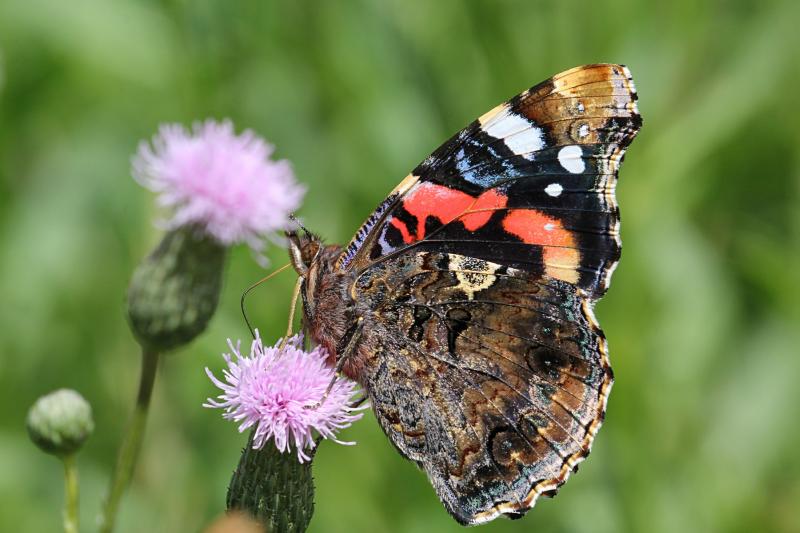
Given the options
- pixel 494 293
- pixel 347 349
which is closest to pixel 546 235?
pixel 494 293

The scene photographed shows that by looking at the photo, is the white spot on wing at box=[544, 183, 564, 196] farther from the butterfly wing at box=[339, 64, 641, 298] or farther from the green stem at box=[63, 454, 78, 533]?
the green stem at box=[63, 454, 78, 533]

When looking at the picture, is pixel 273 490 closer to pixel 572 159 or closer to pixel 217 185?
pixel 217 185

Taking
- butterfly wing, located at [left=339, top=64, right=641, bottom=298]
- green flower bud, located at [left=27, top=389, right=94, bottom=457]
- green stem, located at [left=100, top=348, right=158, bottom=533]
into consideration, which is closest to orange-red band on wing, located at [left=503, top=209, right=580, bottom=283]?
butterfly wing, located at [left=339, top=64, right=641, bottom=298]

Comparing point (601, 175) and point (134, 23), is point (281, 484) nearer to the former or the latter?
point (601, 175)

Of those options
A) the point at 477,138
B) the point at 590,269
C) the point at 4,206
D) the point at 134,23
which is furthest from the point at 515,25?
the point at 4,206

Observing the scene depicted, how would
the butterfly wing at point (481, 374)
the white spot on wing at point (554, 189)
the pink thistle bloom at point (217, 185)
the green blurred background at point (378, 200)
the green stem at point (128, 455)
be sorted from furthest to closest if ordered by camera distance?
the green blurred background at point (378, 200) → the white spot on wing at point (554, 189) → the butterfly wing at point (481, 374) → the pink thistle bloom at point (217, 185) → the green stem at point (128, 455)

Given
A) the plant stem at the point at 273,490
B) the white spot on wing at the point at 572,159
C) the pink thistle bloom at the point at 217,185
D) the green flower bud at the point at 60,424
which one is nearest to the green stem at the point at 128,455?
the green flower bud at the point at 60,424

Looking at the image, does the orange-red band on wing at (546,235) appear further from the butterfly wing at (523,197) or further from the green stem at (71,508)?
the green stem at (71,508)
